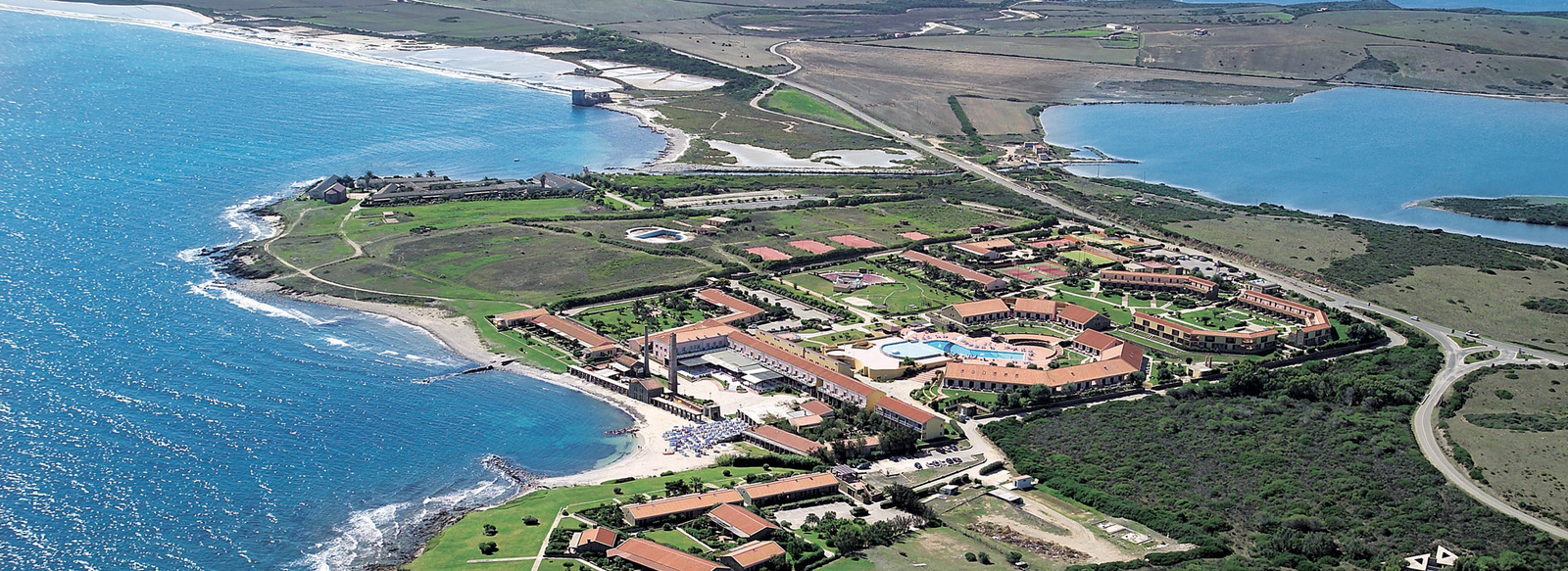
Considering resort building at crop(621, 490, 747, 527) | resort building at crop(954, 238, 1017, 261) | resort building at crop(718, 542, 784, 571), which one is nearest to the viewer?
resort building at crop(718, 542, 784, 571)

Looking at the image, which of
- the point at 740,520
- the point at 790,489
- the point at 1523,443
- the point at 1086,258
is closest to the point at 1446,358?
the point at 1523,443

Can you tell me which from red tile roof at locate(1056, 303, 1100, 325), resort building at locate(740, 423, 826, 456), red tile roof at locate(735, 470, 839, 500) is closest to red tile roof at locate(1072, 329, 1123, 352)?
red tile roof at locate(1056, 303, 1100, 325)

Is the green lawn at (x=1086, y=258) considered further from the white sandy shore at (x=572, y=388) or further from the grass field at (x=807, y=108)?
the grass field at (x=807, y=108)

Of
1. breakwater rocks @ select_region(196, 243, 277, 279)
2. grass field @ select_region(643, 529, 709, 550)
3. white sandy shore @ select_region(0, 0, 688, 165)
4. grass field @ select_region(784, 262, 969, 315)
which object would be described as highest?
white sandy shore @ select_region(0, 0, 688, 165)

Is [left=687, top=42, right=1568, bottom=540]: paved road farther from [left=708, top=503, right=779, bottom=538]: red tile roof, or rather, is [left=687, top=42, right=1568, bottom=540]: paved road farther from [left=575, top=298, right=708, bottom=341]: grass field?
[left=575, top=298, right=708, bottom=341]: grass field

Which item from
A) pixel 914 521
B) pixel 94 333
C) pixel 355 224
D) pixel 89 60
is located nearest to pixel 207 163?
pixel 355 224

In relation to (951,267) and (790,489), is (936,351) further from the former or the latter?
(790,489)
